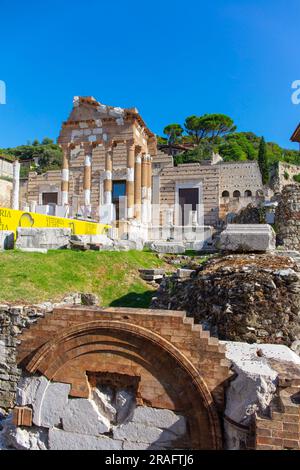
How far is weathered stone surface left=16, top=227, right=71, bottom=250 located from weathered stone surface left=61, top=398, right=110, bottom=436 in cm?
1073

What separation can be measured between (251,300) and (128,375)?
2258mm

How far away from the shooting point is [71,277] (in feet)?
35.9

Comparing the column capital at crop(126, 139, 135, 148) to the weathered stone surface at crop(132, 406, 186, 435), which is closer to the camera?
the weathered stone surface at crop(132, 406, 186, 435)

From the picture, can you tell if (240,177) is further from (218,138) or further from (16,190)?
(218,138)

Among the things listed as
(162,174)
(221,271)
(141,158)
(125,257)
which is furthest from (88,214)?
(221,271)

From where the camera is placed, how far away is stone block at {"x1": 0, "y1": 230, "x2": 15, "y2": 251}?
13.1 metres

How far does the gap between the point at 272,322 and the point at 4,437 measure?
385 centimetres

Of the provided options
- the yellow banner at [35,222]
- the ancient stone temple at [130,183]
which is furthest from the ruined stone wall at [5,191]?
the yellow banner at [35,222]

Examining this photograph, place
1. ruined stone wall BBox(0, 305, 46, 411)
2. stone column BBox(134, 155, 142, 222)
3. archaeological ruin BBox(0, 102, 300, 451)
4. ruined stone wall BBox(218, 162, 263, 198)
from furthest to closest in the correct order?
ruined stone wall BBox(218, 162, 263, 198) < stone column BBox(134, 155, 142, 222) < ruined stone wall BBox(0, 305, 46, 411) < archaeological ruin BBox(0, 102, 300, 451)

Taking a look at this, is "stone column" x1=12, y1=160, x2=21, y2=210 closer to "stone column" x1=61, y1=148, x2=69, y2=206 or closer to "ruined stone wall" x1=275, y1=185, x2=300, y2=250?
"stone column" x1=61, y1=148, x2=69, y2=206

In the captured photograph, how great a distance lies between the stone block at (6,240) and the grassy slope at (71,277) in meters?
1.42

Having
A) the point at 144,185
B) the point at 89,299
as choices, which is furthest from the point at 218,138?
the point at 89,299

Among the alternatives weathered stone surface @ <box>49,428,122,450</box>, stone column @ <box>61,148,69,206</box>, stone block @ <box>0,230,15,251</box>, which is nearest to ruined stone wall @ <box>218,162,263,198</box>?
stone column @ <box>61,148,69,206</box>
